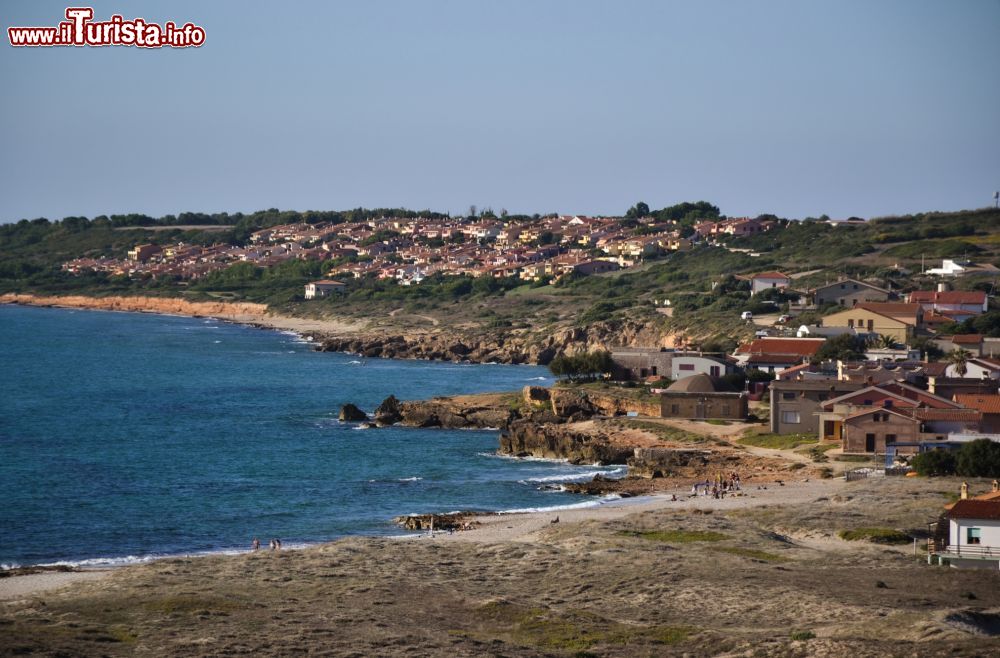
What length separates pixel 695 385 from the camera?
64.7 metres

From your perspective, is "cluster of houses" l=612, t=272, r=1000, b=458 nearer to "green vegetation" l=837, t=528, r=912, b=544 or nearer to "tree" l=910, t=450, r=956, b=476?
"tree" l=910, t=450, r=956, b=476

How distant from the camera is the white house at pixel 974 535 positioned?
34.1 metres

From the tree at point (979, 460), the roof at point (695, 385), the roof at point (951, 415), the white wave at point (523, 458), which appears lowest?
the white wave at point (523, 458)

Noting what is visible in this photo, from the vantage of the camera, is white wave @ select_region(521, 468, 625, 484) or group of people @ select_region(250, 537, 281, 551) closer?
group of people @ select_region(250, 537, 281, 551)

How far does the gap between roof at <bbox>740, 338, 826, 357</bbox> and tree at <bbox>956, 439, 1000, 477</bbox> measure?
25864 mm

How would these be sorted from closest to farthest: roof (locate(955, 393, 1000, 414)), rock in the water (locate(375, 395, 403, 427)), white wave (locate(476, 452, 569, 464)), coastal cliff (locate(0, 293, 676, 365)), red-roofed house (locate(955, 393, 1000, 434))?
1. red-roofed house (locate(955, 393, 1000, 434))
2. roof (locate(955, 393, 1000, 414))
3. white wave (locate(476, 452, 569, 464))
4. rock in the water (locate(375, 395, 403, 427))
5. coastal cliff (locate(0, 293, 676, 365))

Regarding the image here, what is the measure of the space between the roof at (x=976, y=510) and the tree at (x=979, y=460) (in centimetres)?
1249

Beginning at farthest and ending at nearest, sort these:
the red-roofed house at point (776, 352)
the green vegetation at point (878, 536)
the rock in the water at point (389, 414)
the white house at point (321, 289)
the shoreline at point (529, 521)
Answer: the white house at point (321, 289), the red-roofed house at point (776, 352), the rock in the water at point (389, 414), the green vegetation at point (878, 536), the shoreline at point (529, 521)

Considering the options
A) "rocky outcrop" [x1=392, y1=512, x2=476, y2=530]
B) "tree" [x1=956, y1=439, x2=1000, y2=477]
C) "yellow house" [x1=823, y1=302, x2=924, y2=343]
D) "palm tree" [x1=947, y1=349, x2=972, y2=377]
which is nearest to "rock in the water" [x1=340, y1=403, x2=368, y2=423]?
"rocky outcrop" [x1=392, y1=512, x2=476, y2=530]

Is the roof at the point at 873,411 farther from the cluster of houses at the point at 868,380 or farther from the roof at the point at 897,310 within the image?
the roof at the point at 897,310

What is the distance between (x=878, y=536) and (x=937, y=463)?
32.9 ft

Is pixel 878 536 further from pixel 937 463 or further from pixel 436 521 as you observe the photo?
pixel 436 521

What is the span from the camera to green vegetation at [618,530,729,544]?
3916 centimetres

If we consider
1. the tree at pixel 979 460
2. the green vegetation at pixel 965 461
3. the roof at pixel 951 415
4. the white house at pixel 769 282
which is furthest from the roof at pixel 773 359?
the white house at pixel 769 282
